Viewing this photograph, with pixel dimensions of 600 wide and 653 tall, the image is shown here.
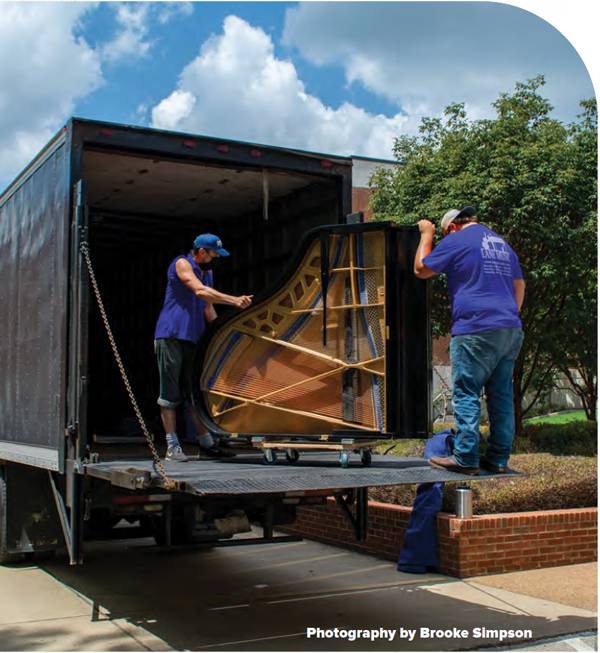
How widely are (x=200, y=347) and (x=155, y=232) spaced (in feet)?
12.5

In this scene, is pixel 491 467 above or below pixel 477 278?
below

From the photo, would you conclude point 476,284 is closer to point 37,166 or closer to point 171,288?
point 171,288

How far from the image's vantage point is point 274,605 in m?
6.28

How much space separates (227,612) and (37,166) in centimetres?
395

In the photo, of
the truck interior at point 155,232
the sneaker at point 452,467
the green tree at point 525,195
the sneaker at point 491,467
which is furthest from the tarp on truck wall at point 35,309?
the green tree at point 525,195

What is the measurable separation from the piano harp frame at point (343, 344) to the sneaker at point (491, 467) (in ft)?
1.46

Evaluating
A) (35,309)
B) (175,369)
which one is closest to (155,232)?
(35,309)

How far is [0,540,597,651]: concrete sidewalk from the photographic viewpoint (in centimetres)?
534

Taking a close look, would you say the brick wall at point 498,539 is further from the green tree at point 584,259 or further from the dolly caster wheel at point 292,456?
the green tree at point 584,259

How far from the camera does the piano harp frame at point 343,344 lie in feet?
18.2

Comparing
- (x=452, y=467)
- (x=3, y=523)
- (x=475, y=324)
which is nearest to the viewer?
(x=475, y=324)

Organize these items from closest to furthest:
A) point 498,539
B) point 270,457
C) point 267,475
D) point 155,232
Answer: point 267,475
point 270,457
point 498,539
point 155,232

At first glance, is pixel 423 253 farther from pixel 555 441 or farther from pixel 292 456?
pixel 555 441

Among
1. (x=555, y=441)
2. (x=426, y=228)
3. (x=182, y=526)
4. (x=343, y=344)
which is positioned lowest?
(x=555, y=441)
